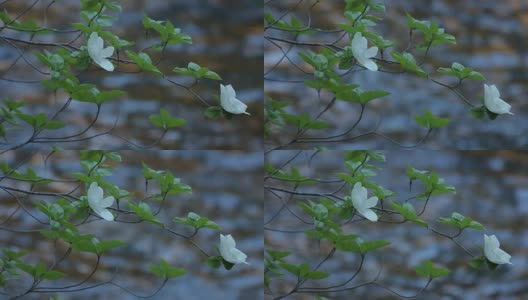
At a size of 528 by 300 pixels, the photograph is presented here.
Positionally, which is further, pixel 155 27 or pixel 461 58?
pixel 461 58

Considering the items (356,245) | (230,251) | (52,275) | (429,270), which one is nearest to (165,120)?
(230,251)

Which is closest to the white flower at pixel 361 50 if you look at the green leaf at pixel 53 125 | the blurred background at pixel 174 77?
the blurred background at pixel 174 77

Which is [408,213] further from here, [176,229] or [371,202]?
[176,229]

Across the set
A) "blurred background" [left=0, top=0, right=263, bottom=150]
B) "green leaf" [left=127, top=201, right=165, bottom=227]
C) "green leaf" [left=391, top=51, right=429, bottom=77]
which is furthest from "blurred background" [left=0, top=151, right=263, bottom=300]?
"green leaf" [left=391, top=51, right=429, bottom=77]

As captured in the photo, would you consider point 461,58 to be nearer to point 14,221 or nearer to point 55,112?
point 55,112

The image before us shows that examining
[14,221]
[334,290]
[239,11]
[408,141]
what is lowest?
[334,290]

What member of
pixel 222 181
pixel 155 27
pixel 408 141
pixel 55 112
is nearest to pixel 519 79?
pixel 408 141

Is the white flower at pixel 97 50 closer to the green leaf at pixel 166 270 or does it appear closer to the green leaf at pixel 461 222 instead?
the green leaf at pixel 166 270
